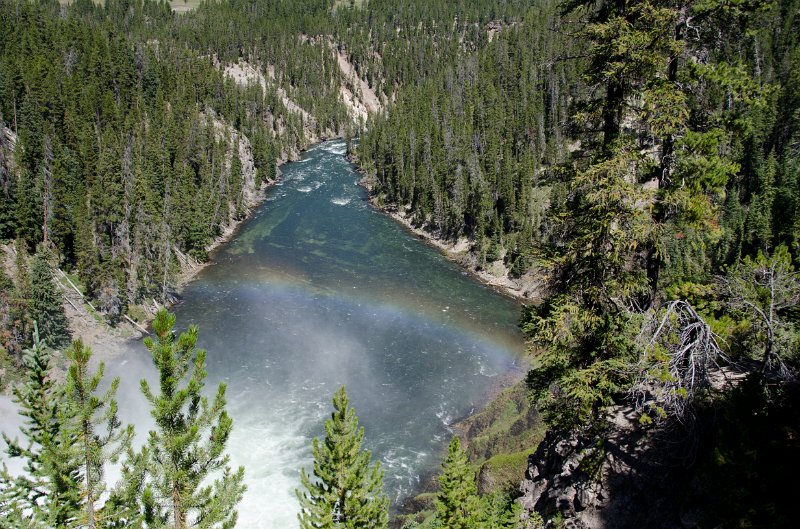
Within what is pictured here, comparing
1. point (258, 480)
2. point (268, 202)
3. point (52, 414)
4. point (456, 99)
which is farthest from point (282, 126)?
point (52, 414)

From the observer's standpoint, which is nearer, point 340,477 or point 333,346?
point 340,477

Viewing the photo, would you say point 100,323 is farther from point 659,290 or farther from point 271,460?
point 659,290

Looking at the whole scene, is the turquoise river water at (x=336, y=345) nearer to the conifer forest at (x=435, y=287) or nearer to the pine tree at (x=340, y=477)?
the conifer forest at (x=435, y=287)

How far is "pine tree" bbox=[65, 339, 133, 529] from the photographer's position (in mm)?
14477

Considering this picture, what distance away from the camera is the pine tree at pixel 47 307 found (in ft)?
175

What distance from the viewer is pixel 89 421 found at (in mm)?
15203

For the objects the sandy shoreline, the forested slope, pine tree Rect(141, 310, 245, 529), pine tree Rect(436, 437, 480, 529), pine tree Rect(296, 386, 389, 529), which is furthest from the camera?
the sandy shoreline

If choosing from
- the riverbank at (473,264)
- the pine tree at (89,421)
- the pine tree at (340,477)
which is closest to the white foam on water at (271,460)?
the pine tree at (340,477)

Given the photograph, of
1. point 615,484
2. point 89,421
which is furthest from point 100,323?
point 615,484

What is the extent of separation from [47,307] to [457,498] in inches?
2063

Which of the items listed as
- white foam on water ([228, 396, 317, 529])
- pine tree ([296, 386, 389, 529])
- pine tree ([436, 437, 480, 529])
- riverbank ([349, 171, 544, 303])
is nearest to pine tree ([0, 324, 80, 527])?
pine tree ([296, 386, 389, 529])

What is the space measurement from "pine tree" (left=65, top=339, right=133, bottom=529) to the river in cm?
2108

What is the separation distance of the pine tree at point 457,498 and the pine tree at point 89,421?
36.9 feet

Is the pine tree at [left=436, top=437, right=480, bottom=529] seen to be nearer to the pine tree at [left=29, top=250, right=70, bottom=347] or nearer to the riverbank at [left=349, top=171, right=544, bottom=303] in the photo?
the riverbank at [left=349, top=171, right=544, bottom=303]
